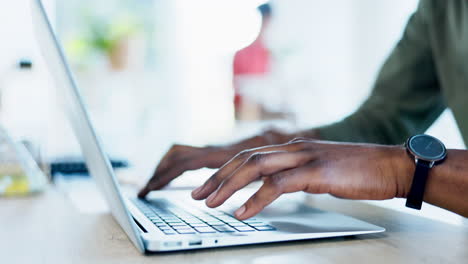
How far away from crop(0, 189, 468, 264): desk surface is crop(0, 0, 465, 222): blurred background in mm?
3000

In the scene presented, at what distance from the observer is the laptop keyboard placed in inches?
21.5

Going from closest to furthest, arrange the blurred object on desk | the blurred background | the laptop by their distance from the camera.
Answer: the laptop
the blurred object on desk
the blurred background

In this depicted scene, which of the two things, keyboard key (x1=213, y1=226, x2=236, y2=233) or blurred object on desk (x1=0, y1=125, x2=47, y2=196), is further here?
blurred object on desk (x1=0, y1=125, x2=47, y2=196)

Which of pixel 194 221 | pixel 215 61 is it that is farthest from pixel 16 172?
pixel 215 61

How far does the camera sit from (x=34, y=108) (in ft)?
5.52

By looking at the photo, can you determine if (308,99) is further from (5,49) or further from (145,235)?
(145,235)

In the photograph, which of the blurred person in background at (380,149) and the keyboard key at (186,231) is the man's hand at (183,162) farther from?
the keyboard key at (186,231)

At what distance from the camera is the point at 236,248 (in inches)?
20.3

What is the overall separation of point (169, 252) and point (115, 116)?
368 centimetres

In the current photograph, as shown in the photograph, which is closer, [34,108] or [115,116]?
[34,108]

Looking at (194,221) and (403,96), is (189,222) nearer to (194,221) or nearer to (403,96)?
(194,221)

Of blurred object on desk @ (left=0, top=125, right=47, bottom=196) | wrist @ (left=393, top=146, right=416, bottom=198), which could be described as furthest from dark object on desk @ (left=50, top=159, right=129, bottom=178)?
wrist @ (left=393, top=146, right=416, bottom=198)

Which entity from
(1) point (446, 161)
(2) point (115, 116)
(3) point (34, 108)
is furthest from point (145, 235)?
(2) point (115, 116)

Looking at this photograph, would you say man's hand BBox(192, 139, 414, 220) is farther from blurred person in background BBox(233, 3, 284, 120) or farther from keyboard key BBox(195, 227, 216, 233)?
blurred person in background BBox(233, 3, 284, 120)
